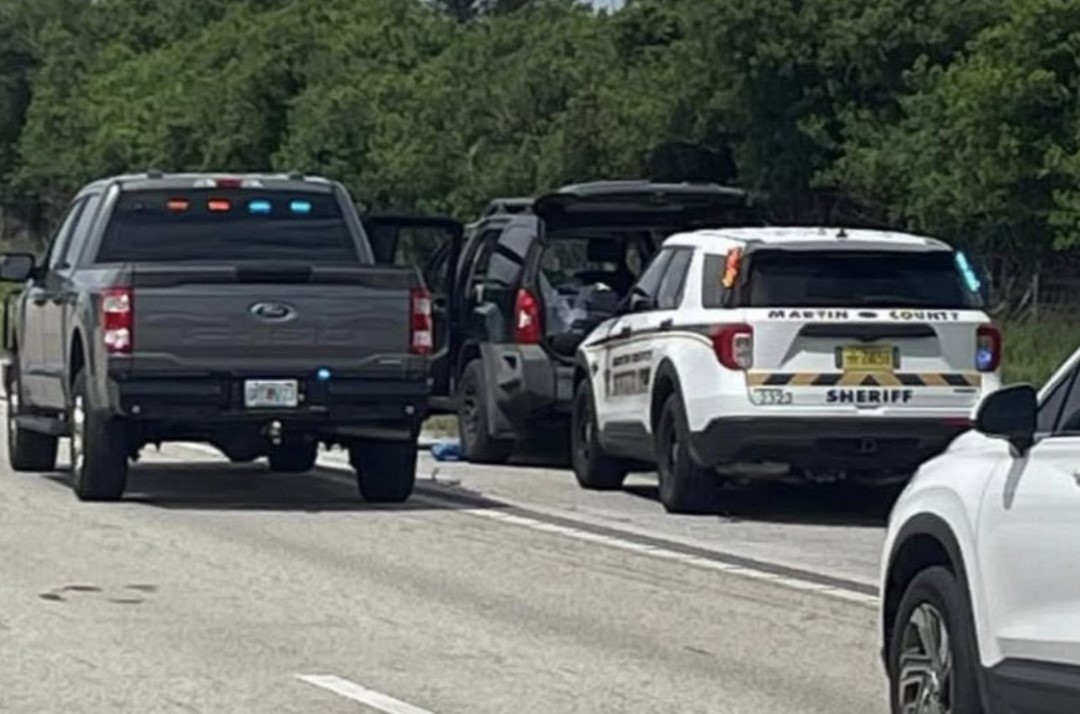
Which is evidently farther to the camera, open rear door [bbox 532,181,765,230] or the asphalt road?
open rear door [bbox 532,181,765,230]

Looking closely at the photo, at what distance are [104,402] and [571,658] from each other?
6.62 metres

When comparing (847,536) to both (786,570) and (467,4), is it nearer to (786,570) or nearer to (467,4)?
(786,570)

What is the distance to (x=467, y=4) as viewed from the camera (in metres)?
117

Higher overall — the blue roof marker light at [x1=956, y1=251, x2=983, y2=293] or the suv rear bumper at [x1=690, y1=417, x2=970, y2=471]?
the blue roof marker light at [x1=956, y1=251, x2=983, y2=293]

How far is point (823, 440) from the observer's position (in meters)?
17.7

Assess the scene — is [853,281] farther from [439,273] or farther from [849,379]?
[439,273]

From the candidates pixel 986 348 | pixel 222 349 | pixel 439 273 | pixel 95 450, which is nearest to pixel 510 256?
pixel 439 273

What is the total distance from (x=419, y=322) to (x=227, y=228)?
2276 mm

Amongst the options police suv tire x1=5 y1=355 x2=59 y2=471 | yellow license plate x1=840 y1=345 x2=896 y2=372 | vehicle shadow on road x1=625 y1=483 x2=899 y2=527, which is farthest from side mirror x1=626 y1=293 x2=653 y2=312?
police suv tire x1=5 y1=355 x2=59 y2=471

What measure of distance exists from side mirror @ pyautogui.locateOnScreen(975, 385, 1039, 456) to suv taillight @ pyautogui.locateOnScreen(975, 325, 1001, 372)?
958cm

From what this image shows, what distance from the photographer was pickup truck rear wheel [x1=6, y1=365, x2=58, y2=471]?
21547 millimetres

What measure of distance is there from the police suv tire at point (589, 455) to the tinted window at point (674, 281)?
145 cm

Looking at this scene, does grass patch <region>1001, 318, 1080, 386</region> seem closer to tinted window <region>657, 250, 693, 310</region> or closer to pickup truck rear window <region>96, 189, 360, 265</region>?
tinted window <region>657, 250, 693, 310</region>

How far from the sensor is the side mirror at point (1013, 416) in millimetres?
8367
